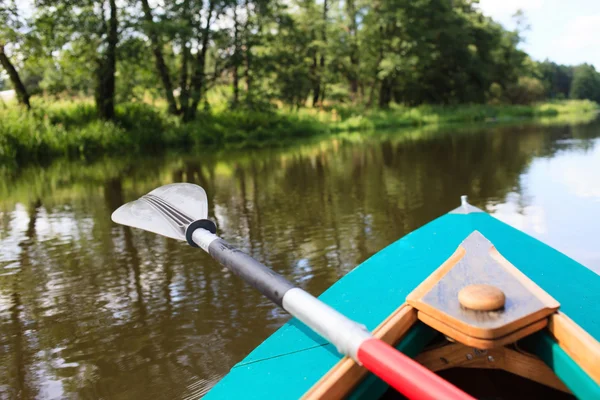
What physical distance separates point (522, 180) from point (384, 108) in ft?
67.3

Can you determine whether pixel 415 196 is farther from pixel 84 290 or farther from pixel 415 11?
pixel 415 11

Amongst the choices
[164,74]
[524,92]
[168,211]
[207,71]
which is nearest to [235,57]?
[207,71]

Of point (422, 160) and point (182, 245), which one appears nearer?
point (182, 245)

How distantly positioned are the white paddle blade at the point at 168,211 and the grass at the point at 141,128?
10.8 metres

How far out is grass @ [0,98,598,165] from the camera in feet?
43.2

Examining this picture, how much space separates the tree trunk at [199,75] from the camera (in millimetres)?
18109

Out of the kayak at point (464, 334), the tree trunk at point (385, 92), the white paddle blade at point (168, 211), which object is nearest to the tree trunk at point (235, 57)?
the tree trunk at point (385, 92)

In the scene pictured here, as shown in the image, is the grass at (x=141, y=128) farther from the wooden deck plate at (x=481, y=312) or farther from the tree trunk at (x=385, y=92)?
the wooden deck plate at (x=481, y=312)

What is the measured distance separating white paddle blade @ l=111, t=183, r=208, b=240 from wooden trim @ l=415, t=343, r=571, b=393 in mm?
1478

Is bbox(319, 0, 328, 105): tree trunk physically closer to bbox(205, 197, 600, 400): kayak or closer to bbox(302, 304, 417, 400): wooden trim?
bbox(205, 197, 600, 400): kayak

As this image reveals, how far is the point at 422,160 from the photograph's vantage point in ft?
34.2

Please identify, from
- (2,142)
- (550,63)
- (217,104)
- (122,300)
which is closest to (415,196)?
(122,300)

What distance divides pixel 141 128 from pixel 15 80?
3.68 meters

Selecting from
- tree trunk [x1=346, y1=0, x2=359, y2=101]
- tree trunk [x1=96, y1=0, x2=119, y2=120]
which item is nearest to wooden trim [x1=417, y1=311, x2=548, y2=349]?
tree trunk [x1=96, y1=0, x2=119, y2=120]
